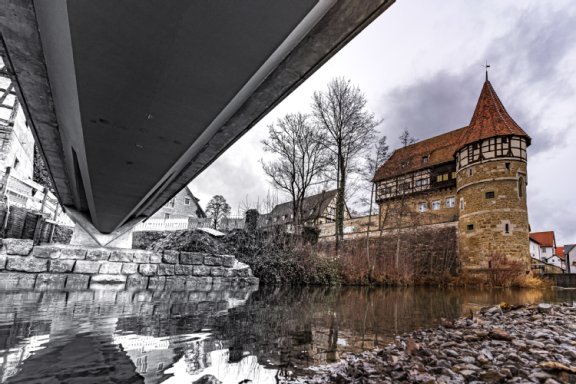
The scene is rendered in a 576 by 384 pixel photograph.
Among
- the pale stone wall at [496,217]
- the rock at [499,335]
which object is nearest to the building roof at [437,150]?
the pale stone wall at [496,217]

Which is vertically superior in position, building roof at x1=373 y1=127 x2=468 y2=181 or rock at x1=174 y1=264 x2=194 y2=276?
building roof at x1=373 y1=127 x2=468 y2=181

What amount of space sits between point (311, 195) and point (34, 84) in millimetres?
19504

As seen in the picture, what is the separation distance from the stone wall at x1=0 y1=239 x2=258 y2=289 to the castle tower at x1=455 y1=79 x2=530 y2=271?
21.3 m

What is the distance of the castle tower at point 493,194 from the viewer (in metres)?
21.9

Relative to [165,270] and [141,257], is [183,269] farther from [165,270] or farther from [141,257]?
[141,257]

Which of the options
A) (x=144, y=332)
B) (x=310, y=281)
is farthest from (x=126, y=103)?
(x=310, y=281)

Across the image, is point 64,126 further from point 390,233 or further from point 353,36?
point 390,233

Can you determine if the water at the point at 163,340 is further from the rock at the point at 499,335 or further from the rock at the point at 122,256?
the rock at the point at 122,256

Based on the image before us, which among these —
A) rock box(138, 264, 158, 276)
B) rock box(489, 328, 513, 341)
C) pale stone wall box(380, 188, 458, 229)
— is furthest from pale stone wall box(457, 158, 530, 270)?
rock box(489, 328, 513, 341)

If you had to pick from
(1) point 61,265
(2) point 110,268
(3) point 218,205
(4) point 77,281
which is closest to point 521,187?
(2) point 110,268

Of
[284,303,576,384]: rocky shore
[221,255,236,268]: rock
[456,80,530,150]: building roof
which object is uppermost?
[456,80,530,150]: building roof

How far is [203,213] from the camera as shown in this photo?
144 feet

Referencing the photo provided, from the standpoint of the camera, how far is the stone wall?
5.24m

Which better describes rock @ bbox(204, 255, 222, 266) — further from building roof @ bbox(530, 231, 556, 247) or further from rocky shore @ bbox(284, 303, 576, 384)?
building roof @ bbox(530, 231, 556, 247)
